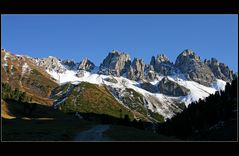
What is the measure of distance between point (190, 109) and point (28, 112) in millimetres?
84367
